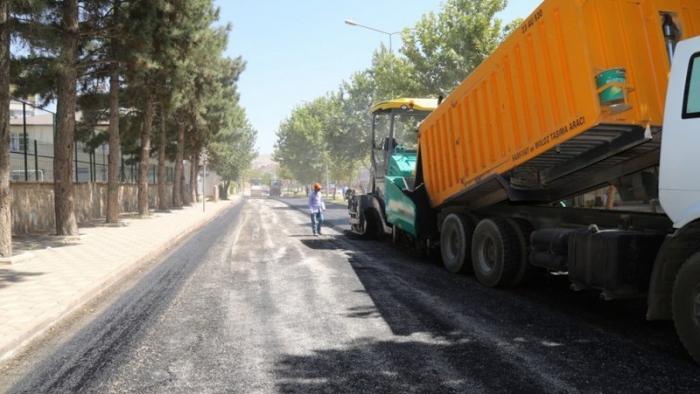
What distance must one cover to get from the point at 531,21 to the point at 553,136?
1407mm

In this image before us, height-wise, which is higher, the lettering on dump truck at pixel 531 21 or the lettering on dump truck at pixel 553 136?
the lettering on dump truck at pixel 531 21

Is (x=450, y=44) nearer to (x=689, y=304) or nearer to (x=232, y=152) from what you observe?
(x=689, y=304)

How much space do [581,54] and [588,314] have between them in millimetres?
2861

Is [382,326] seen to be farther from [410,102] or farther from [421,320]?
[410,102]

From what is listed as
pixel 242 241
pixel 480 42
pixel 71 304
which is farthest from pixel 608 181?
pixel 480 42

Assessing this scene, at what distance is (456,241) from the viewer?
341 inches

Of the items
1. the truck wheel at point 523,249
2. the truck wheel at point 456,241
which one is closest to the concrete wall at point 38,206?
the truck wheel at point 456,241

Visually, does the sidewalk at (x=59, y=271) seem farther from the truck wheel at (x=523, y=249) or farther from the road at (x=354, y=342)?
the truck wheel at (x=523, y=249)

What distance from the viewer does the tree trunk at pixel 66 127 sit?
43.0 feet

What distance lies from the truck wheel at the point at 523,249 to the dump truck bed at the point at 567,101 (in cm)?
41

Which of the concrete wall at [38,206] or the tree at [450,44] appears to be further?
the tree at [450,44]

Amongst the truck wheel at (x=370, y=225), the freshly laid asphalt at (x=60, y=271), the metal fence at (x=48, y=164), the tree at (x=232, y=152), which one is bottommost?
the freshly laid asphalt at (x=60, y=271)

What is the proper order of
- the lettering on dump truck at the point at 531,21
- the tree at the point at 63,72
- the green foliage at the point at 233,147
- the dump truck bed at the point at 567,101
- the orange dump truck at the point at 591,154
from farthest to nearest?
1. the green foliage at the point at 233,147
2. the tree at the point at 63,72
3. the lettering on dump truck at the point at 531,21
4. the dump truck bed at the point at 567,101
5. the orange dump truck at the point at 591,154

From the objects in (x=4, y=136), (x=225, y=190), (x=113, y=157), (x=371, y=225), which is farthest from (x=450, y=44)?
(x=225, y=190)
